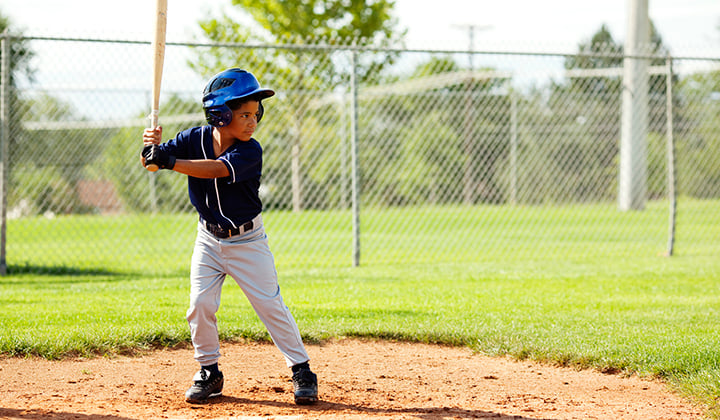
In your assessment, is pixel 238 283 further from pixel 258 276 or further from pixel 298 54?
pixel 298 54

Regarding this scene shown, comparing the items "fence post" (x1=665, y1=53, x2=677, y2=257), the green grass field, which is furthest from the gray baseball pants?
"fence post" (x1=665, y1=53, x2=677, y2=257)

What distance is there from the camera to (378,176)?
13.8 meters

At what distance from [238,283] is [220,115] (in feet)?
Result: 2.86

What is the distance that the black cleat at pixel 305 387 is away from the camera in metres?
3.78

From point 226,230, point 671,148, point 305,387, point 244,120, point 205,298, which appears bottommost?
point 305,387

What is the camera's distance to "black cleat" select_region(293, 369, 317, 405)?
378 cm

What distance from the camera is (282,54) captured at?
13344 mm

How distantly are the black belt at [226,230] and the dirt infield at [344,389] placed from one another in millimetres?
864

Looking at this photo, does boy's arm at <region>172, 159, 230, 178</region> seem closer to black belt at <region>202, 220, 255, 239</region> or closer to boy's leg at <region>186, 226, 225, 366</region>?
black belt at <region>202, 220, 255, 239</region>

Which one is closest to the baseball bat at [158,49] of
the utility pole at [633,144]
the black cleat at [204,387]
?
the black cleat at [204,387]

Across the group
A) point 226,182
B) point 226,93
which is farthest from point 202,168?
point 226,93

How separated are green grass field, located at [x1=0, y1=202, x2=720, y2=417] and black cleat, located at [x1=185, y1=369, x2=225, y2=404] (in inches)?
48.7

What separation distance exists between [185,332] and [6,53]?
4.03 meters

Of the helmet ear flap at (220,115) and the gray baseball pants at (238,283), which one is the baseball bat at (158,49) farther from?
the gray baseball pants at (238,283)
